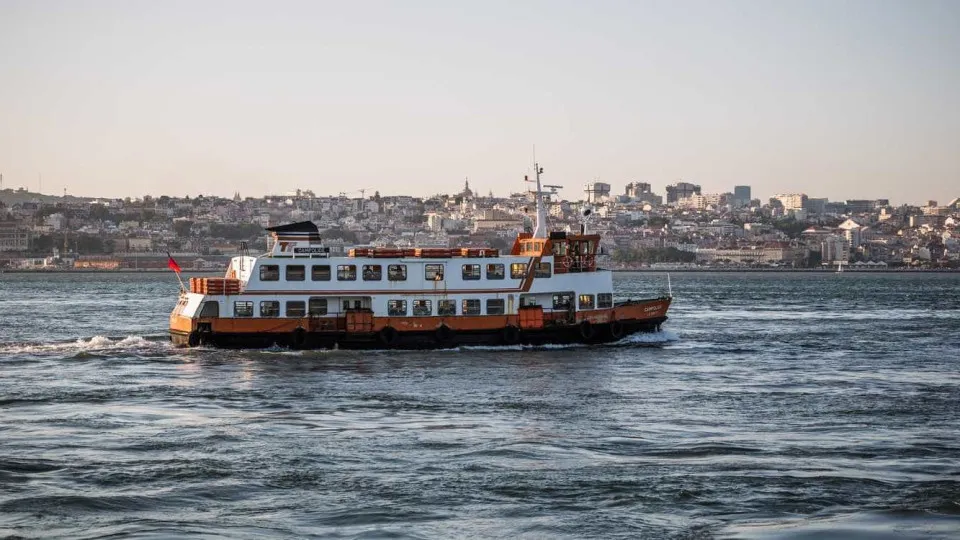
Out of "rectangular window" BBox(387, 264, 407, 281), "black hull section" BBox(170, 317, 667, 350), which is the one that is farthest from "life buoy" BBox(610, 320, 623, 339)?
"rectangular window" BBox(387, 264, 407, 281)

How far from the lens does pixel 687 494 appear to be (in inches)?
885

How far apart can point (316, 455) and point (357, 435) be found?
2.43 metres

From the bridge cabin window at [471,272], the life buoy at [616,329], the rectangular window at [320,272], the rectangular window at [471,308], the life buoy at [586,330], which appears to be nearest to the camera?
the rectangular window at [320,272]

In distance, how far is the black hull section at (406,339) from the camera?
44.7 meters

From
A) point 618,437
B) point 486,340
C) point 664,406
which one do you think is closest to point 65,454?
point 618,437

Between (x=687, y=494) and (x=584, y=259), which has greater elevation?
(x=584, y=259)

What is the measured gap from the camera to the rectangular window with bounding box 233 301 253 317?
44656mm

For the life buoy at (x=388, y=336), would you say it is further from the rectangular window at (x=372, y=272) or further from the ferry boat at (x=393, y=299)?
the rectangular window at (x=372, y=272)

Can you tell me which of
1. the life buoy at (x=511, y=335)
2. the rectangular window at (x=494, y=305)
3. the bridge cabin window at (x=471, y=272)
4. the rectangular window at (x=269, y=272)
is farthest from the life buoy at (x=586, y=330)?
the rectangular window at (x=269, y=272)

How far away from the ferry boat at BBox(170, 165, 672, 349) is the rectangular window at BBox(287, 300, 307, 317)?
0.11ft

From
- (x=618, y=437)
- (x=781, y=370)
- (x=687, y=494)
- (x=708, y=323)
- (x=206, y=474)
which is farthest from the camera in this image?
(x=708, y=323)

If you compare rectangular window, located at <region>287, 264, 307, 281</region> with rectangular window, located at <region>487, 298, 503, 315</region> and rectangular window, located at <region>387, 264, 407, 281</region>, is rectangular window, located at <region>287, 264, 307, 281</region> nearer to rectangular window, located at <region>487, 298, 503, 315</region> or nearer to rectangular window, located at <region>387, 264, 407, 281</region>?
rectangular window, located at <region>387, 264, 407, 281</region>

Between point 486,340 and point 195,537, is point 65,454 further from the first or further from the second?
point 486,340

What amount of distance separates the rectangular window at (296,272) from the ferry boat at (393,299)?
0.11ft
